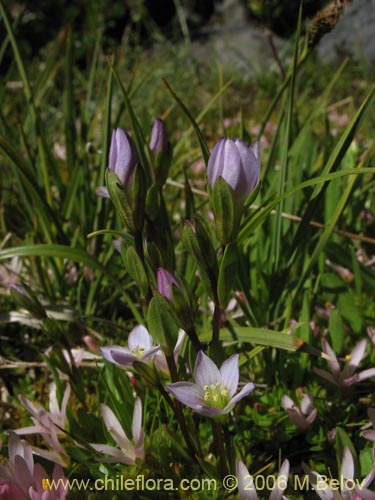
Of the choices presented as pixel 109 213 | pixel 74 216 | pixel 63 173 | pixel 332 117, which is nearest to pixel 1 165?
pixel 63 173

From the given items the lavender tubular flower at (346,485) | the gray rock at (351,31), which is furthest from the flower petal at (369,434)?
the gray rock at (351,31)

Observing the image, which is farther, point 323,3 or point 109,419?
point 323,3

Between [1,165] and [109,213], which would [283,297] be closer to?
[109,213]

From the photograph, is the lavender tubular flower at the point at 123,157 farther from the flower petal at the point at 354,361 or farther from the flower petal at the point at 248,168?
the flower petal at the point at 354,361

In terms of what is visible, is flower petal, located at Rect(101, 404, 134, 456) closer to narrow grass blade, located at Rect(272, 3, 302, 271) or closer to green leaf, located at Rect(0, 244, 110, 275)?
green leaf, located at Rect(0, 244, 110, 275)

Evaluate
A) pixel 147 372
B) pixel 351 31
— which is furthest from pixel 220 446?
pixel 351 31

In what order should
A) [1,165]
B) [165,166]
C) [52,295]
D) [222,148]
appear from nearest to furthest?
1. [222,148]
2. [165,166]
3. [52,295]
4. [1,165]

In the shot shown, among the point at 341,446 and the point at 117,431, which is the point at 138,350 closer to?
the point at 117,431
